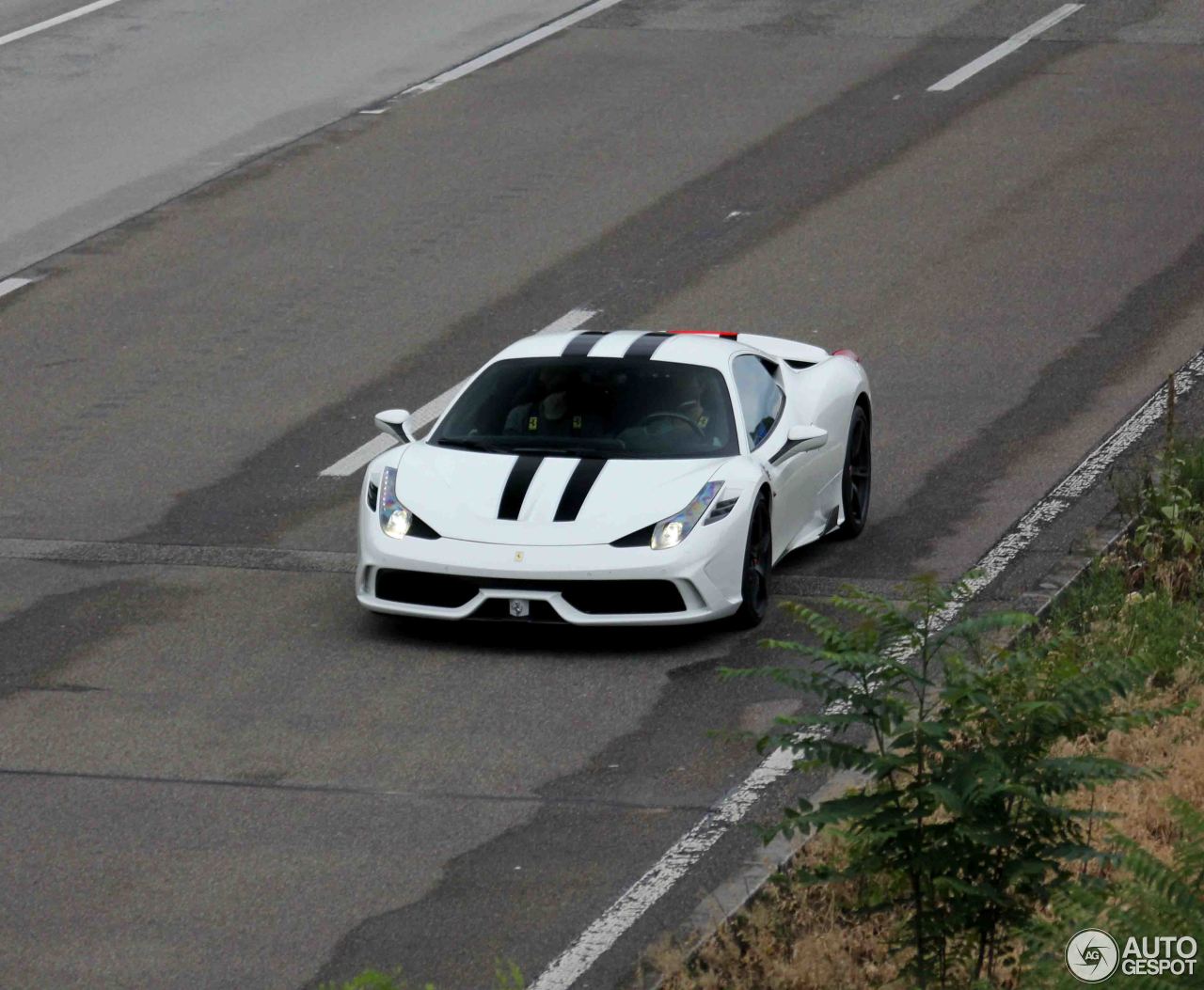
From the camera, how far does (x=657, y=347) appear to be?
1197cm

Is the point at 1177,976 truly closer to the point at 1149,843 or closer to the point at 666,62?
the point at 1149,843

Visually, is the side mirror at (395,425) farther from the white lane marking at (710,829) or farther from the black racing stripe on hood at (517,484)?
the white lane marking at (710,829)

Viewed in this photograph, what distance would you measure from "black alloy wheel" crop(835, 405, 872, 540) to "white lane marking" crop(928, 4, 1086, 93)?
1247cm

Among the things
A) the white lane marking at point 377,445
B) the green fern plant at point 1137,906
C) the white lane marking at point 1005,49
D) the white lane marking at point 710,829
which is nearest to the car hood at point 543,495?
the white lane marking at point 710,829

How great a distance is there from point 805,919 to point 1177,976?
2.18 meters

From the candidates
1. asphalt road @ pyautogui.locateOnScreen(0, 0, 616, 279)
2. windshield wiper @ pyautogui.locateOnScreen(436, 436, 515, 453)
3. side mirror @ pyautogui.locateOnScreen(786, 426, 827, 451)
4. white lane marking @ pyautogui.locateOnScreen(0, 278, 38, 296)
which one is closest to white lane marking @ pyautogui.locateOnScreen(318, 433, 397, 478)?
windshield wiper @ pyautogui.locateOnScreen(436, 436, 515, 453)

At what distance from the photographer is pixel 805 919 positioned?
7.37 m

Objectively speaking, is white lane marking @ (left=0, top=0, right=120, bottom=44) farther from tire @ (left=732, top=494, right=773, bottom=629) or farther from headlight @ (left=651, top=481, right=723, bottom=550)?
headlight @ (left=651, top=481, right=723, bottom=550)

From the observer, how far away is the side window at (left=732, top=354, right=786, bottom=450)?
11633mm

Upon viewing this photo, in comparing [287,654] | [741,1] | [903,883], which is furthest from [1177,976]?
[741,1]

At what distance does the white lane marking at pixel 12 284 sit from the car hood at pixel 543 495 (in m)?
8.82

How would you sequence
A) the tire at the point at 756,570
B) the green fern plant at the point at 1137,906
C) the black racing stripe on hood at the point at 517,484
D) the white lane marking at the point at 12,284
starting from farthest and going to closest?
the white lane marking at the point at 12,284
the tire at the point at 756,570
the black racing stripe on hood at the point at 517,484
the green fern plant at the point at 1137,906

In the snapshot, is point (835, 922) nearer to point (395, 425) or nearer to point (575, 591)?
point (575, 591)

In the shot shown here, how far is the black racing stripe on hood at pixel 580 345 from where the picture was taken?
1188 cm
